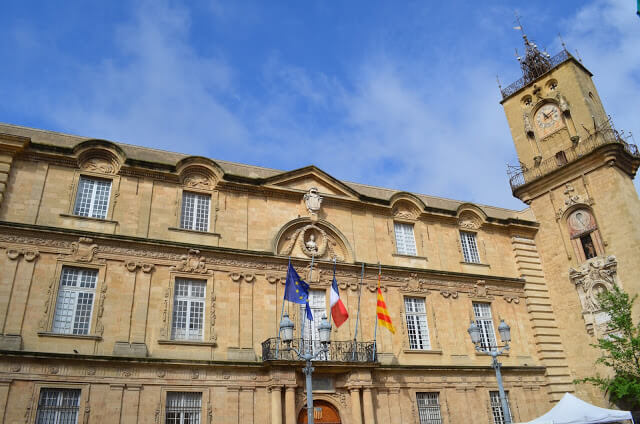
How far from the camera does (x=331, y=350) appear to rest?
16.6 metres

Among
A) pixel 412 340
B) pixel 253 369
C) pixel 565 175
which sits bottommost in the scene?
pixel 253 369

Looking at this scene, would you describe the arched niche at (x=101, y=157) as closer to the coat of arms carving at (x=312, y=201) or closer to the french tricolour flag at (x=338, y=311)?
the coat of arms carving at (x=312, y=201)

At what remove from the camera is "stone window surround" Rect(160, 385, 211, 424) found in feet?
45.3

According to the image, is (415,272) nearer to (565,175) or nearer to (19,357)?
(565,175)

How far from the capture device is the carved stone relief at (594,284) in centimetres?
1966

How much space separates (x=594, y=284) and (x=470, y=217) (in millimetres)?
5375

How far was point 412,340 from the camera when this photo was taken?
1844cm

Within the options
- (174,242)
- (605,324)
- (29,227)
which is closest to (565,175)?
(605,324)

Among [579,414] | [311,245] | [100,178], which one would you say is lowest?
[579,414]

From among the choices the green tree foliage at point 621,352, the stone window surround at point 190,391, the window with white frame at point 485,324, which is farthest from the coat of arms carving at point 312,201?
the green tree foliage at point 621,352

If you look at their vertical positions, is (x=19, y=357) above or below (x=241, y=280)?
below

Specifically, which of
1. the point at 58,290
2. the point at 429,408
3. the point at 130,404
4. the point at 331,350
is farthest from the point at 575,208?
the point at 58,290

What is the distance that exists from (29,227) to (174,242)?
3961mm

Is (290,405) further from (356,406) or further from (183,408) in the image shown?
(183,408)
